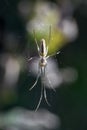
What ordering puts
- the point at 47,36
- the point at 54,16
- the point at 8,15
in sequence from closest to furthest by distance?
1. the point at 47,36
2. the point at 54,16
3. the point at 8,15

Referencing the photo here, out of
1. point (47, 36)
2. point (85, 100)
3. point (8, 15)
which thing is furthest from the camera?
point (85, 100)

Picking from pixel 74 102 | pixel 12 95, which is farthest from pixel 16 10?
pixel 74 102

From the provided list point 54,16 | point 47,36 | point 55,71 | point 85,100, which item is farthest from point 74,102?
point 47,36

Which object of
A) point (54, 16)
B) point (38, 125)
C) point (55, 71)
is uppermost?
point (54, 16)

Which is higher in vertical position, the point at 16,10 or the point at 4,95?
the point at 16,10

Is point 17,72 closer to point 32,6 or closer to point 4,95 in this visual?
point 4,95

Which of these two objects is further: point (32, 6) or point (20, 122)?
point (32, 6)

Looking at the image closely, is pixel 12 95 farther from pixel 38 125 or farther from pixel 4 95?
pixel 38 125
